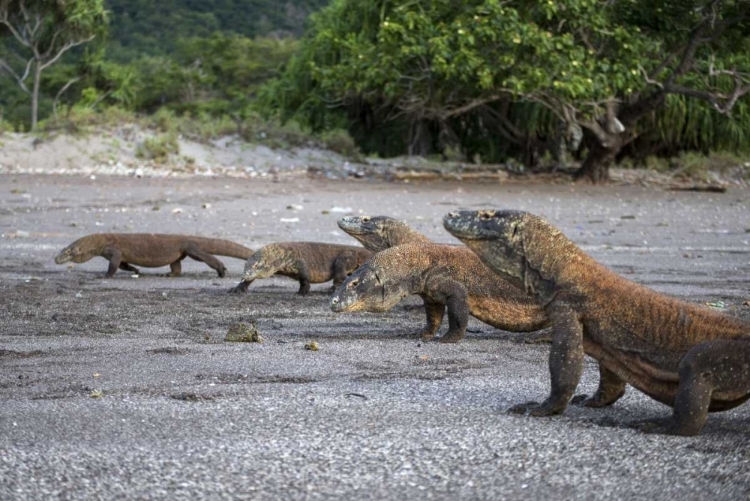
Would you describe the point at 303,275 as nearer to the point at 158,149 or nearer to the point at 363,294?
the point at 363,294

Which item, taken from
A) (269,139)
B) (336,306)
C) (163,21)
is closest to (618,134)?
(269,139)

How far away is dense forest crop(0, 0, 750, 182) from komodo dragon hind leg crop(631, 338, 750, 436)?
17.3 metres

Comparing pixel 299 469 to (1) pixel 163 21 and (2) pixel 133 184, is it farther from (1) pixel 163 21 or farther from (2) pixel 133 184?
(1) pixel 163 21

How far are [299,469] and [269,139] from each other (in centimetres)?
2298

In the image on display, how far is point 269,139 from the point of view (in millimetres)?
26578

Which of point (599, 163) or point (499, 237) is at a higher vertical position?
point (499, 237)

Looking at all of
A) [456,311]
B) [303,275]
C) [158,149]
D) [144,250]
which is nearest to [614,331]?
[456,311]

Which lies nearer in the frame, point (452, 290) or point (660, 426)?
point (660, 426)

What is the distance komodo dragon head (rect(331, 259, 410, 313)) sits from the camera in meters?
6.82

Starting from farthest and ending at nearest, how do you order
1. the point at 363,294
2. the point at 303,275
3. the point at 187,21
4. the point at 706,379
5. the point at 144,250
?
the point at 187,21 < the point at 144,250 < the point at 303,275 < the point at 363,294 < the point at 706,379

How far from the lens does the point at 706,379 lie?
173 inches

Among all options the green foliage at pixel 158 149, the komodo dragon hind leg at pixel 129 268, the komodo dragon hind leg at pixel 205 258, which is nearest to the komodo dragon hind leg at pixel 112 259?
the komodo dragon hind leg at pixel 129 268

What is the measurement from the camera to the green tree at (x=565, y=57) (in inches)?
850

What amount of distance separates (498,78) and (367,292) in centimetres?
1661
